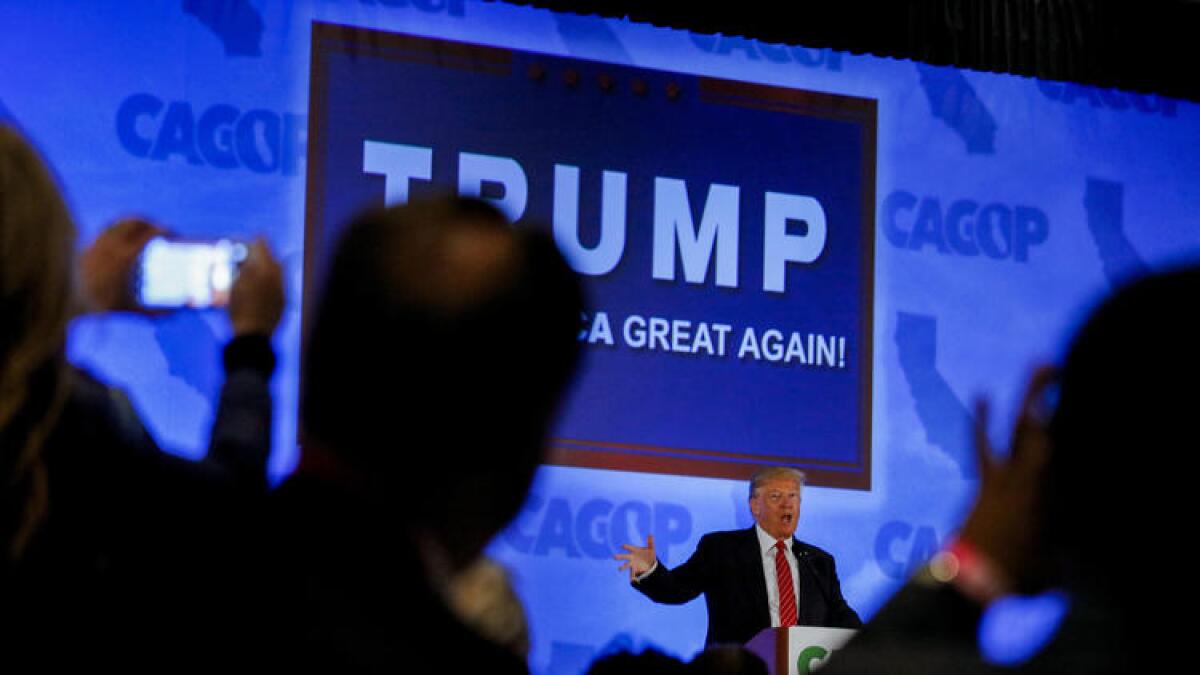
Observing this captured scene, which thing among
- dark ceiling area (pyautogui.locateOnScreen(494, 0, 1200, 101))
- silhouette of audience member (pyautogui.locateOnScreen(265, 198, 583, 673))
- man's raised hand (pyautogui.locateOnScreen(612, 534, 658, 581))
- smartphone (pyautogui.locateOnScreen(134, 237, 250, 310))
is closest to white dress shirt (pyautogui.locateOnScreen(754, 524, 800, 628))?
man's raised hand (pyautogui.locateOnScreen(612, 534, 658, 581))

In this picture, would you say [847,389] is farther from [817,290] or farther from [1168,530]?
[1168,530]

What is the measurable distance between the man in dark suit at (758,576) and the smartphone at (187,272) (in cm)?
448

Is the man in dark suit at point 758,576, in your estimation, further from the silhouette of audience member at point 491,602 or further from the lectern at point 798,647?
the silhouette of audience member at point 491,602

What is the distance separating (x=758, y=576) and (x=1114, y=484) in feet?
16.7

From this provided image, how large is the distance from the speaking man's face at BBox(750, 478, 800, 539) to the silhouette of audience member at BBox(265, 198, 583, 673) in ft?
16.5

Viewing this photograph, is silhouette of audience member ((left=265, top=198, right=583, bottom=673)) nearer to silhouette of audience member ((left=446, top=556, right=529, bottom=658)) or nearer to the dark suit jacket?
silhouette of audience member ((left=446, top=556, right=529, bottom=658))

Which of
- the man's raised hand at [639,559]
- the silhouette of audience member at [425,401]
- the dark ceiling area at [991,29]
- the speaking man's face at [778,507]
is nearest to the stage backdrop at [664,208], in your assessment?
the dark ceiling area at [991,29]

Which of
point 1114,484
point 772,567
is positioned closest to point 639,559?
point 772,567

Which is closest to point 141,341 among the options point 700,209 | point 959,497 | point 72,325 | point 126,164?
point 126,164

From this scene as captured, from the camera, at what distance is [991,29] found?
6914 millimetres

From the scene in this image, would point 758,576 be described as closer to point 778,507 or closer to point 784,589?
point 784,589

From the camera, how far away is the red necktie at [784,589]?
592cm

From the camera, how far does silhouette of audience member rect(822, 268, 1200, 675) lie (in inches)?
36.2

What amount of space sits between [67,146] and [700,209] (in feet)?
7.43
